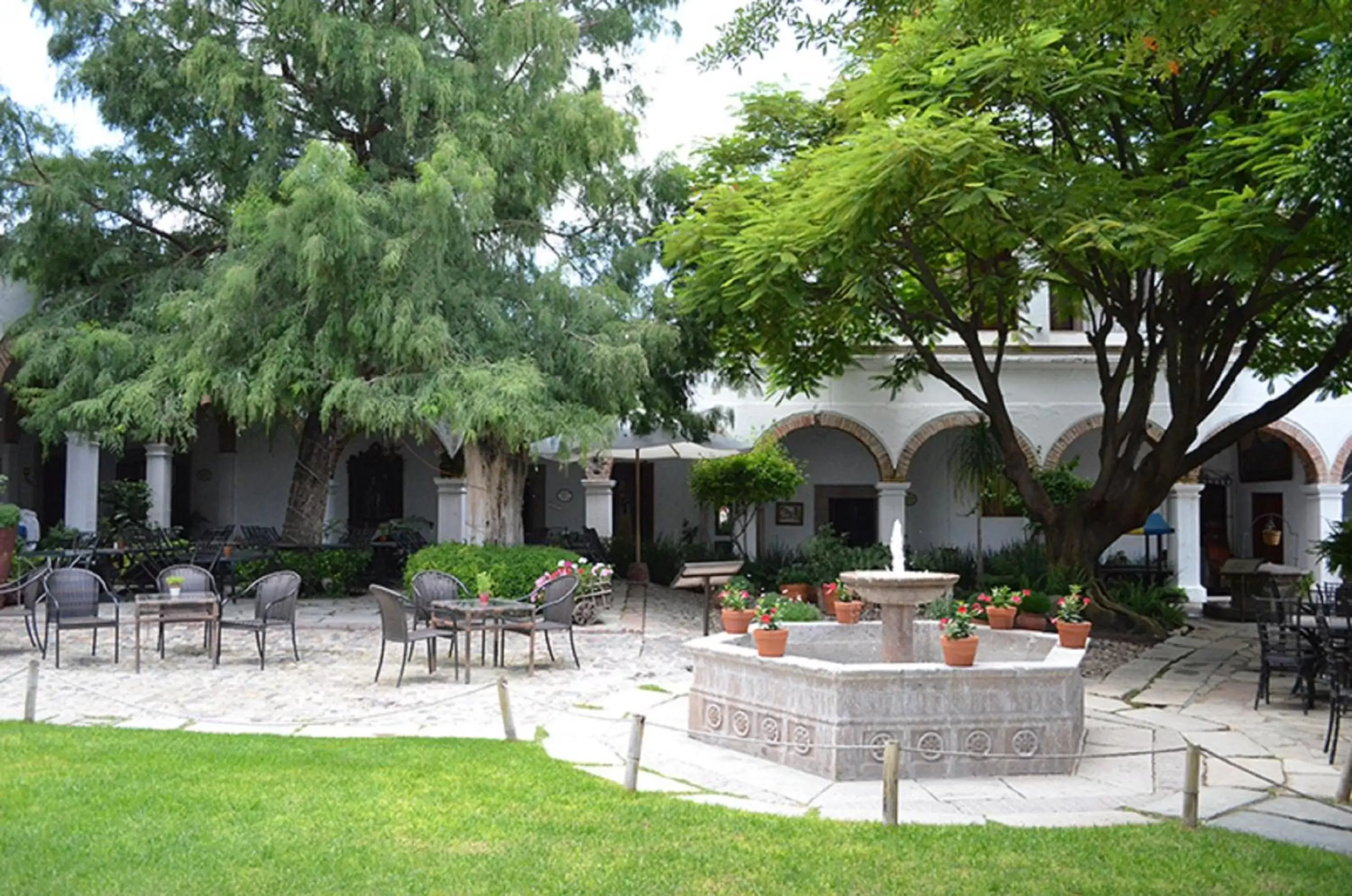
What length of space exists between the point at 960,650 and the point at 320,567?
437 inches

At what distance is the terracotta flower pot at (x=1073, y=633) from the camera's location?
27.3 feet

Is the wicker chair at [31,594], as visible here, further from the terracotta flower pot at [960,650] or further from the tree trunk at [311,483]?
the terracotta flower pot at [960,650]

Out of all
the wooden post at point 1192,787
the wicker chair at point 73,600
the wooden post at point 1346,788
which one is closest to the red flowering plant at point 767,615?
the wooden post at point 1192,787

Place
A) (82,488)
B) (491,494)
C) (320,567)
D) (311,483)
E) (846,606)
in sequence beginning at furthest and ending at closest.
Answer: (82,488) < (311,483) < (320,567) < (491,494) < (846,606)

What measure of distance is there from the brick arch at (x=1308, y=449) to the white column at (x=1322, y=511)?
125 mm

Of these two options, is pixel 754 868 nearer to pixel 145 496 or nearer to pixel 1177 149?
pixel 1177 149

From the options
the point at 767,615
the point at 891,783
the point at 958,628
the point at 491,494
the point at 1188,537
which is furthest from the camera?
the point at 1188,537

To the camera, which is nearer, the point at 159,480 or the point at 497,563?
the point at 497,563

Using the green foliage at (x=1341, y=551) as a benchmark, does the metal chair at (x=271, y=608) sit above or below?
below

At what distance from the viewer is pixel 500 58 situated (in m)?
14.0

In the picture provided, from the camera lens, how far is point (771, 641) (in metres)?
A: 7.43

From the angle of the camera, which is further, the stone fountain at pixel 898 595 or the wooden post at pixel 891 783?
the stone fountain at pixel 898 595

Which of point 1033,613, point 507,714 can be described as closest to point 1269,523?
point 1033,613

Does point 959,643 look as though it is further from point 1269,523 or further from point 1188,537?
point 1269,523
